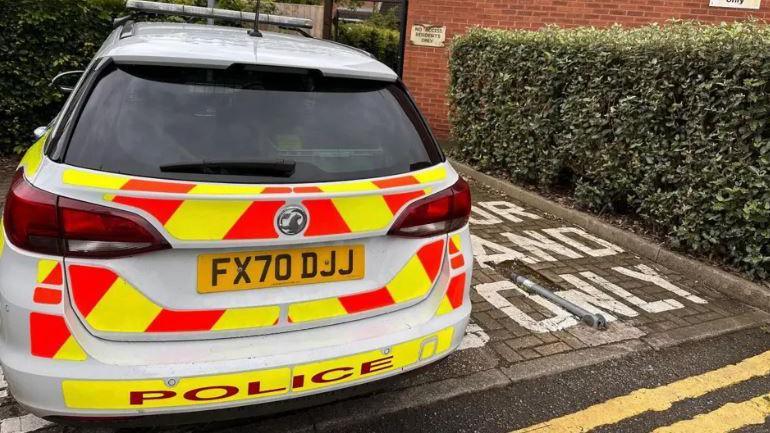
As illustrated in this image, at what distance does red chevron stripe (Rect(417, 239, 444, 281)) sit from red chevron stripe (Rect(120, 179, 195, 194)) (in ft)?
2.86

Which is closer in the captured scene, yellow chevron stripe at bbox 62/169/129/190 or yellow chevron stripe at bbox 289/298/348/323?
yellow chevron stripe at bbox 62/169/129/190

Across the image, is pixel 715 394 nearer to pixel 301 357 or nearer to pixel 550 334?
pixel 550 334

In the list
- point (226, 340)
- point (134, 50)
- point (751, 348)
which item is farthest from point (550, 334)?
point (134, 50)

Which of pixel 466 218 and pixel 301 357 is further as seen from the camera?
pixel 466 218

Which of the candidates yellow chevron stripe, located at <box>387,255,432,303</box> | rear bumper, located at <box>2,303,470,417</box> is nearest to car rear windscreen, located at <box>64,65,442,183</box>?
yellow chevron stripe, located at <box>387,255,432,303</box>

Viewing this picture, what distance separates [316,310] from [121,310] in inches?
24.1

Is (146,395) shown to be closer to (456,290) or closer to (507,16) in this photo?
(456,290)

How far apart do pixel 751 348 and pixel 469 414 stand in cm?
202

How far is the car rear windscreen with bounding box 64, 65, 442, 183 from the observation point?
6.35 feet

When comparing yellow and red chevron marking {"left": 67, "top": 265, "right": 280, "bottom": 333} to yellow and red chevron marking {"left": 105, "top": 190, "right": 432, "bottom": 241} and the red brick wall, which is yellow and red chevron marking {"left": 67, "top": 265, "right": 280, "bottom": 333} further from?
the red brick wall

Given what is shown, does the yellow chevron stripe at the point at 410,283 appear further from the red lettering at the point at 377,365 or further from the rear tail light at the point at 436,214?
the red lettering at the point at 377,365

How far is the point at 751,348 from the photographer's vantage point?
11.9 feet

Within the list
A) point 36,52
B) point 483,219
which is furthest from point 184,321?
point 36,52

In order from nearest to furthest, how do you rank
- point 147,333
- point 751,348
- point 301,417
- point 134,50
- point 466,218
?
point 147,333, point 134,50, point 466,218, point 301,417, point 751,348
